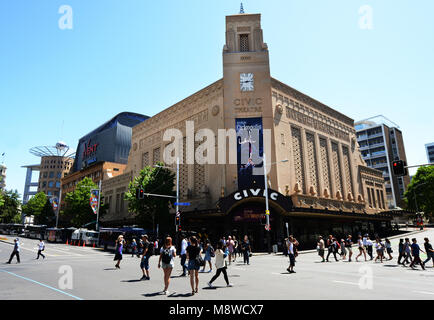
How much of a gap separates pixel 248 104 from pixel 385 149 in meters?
73.0

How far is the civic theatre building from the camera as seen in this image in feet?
110

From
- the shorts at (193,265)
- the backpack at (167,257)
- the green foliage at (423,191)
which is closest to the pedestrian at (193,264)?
the shorts at (193,265)

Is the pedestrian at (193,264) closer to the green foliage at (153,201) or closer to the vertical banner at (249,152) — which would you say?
the vertical banner at (249,152)

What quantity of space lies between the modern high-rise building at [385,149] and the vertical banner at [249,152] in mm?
67870

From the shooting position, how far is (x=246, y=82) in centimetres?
3850

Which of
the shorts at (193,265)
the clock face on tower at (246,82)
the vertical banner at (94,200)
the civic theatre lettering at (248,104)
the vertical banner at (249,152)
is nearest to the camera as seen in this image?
the shorts at (193,265)

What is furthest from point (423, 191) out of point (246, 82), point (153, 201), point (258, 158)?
point (153, 201)

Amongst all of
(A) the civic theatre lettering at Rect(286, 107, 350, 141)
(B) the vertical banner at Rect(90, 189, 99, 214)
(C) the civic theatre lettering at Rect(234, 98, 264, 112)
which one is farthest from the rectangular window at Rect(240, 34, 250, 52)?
(B) the vertical banner at Rect(90, 189, 99, 214)

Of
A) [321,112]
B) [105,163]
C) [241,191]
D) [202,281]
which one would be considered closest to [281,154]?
[241,191]

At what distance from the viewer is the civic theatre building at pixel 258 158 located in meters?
33.6

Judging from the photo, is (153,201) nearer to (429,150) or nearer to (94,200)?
(94,200)

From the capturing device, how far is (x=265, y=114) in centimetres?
3747
